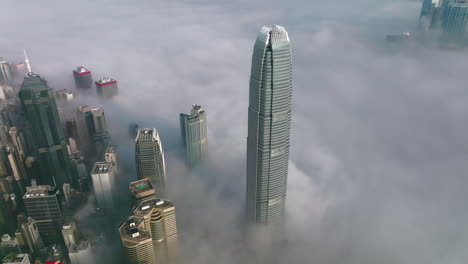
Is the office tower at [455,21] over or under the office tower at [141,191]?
over

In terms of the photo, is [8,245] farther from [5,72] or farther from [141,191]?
[5,72]

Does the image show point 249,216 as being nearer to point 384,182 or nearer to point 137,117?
point 384,182

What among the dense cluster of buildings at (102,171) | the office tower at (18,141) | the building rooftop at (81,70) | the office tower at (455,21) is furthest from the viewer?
the building rooftop at (81,70)

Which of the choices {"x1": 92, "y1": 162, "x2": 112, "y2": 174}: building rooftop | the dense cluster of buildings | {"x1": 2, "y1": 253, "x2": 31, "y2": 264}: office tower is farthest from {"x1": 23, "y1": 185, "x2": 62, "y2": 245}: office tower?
{"x1": 2, "y1": 253, "x2": 31, "y2": 264}: office tower

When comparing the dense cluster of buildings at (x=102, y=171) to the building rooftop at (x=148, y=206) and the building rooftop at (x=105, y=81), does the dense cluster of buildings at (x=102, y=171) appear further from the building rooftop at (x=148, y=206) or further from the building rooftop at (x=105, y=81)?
the building rooftop at (x=105, y=81)

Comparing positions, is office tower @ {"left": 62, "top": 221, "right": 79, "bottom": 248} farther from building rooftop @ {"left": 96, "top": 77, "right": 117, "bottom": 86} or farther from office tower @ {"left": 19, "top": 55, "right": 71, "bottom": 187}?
building rooftop @ {"left": 96, "top": 77, "right": 117, "bottom": 86}

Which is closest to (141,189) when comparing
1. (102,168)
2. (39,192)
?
(102,168)

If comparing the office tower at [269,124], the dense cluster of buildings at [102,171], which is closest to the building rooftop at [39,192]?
the dense cluster of buildings at [102,171]
